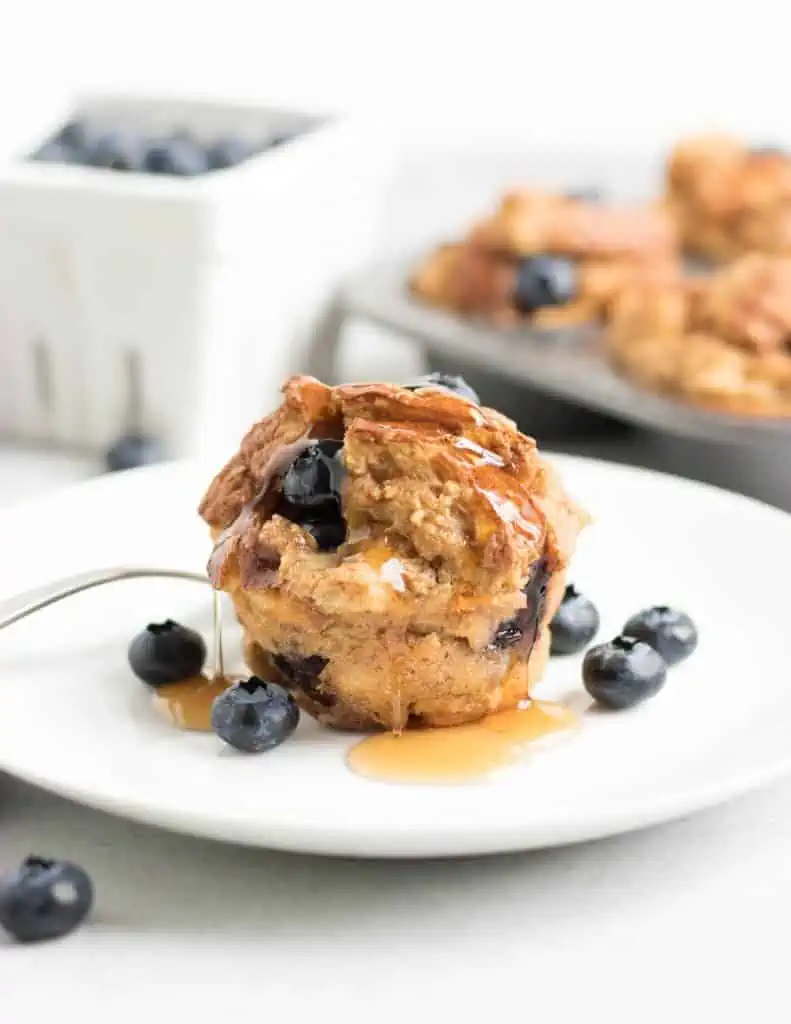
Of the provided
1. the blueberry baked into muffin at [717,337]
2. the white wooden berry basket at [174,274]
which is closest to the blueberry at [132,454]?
the white wooden berry basket at [174,274]

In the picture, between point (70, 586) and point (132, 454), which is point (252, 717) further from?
point (132, 454)

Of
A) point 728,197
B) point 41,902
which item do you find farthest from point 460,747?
point 728,197

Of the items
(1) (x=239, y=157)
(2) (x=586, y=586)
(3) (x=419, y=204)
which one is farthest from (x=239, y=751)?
(3) (x=419, y=204)

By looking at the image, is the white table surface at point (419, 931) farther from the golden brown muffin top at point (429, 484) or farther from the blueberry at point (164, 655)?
the golden brown muffin top at point (429, 484)

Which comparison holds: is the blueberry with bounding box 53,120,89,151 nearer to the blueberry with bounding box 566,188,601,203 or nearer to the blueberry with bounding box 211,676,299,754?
the blueberry with bounding box 566,188,601,203

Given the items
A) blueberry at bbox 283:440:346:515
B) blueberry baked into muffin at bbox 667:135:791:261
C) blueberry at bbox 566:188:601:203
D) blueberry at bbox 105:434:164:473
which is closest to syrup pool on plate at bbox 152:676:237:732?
blueberry at bbox 283:440:346:515

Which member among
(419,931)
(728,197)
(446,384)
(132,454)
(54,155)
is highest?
(446,384)
